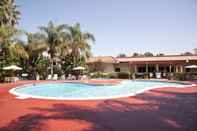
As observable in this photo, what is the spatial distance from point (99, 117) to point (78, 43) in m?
29.0

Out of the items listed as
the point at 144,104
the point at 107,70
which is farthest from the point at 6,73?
the point at 144,104

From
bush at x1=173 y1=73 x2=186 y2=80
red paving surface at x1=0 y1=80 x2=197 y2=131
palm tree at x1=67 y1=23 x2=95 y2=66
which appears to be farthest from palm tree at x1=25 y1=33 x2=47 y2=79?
red paving surface at x1=0 y1=80 x2=197 y2=131

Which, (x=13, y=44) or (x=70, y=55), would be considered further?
(x=70, y=55)

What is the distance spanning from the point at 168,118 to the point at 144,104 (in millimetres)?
2916

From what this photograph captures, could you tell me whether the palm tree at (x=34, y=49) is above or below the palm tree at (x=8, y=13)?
below

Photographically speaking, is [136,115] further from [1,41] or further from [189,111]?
[1,41]

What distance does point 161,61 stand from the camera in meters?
37.6

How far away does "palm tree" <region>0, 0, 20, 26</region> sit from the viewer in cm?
2893

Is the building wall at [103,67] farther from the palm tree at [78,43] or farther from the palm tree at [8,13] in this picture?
the palm tree at [8,13]

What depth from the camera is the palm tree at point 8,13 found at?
1139 inches

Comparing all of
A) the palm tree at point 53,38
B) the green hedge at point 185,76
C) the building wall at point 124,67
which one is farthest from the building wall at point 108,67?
the green hedge at point 185,76

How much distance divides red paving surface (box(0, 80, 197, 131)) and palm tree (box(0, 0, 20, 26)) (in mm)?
20725

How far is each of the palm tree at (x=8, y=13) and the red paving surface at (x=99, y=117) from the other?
20725 millimetres

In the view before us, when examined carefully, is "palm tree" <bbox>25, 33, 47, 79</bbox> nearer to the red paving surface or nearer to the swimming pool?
the swimming pool
